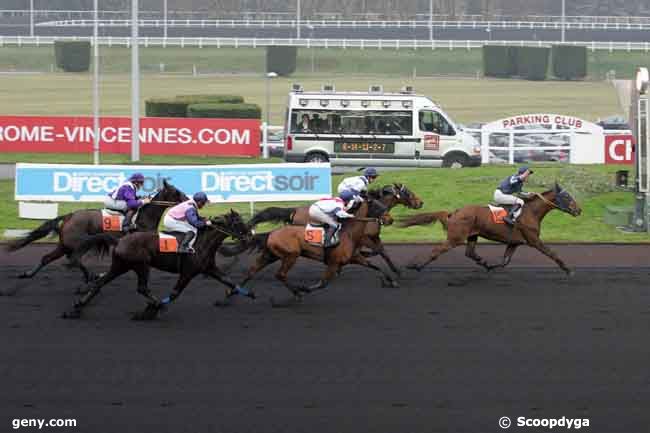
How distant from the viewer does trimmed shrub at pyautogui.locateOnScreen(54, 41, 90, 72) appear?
211 ft

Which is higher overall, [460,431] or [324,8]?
[324,8]

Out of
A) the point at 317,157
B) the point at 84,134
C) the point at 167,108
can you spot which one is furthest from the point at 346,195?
the point at 167,108

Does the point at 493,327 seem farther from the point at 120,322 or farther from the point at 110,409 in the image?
the point at 110,409

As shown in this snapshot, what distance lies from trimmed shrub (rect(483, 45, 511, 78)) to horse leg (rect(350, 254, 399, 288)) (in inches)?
1976

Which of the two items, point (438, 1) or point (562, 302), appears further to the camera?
point (438, 1)

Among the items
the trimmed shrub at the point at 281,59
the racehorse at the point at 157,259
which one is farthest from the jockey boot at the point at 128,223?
the trimmed shrub at the point at 281,59

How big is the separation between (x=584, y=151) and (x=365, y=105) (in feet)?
19.1

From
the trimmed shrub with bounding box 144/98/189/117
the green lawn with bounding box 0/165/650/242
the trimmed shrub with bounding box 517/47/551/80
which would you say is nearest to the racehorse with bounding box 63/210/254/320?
the green lawn with bounding box 0/165/650/242

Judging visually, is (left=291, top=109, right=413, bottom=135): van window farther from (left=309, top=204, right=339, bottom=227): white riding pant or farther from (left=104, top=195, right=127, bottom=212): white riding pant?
(left=309, top=204, right=339, bottom=227): white riding pant

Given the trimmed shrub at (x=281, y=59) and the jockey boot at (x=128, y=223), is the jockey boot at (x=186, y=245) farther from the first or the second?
the trimmed shrub at (x=281, y=59)

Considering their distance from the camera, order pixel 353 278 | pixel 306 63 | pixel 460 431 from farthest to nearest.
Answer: pixel 306 63 → pixel 353 278 → pixel 460 431

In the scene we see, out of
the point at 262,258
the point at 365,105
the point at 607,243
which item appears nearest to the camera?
the point at 262,258

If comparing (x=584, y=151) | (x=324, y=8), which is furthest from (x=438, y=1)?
(x=584, y=151)

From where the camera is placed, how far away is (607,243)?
19438mm
